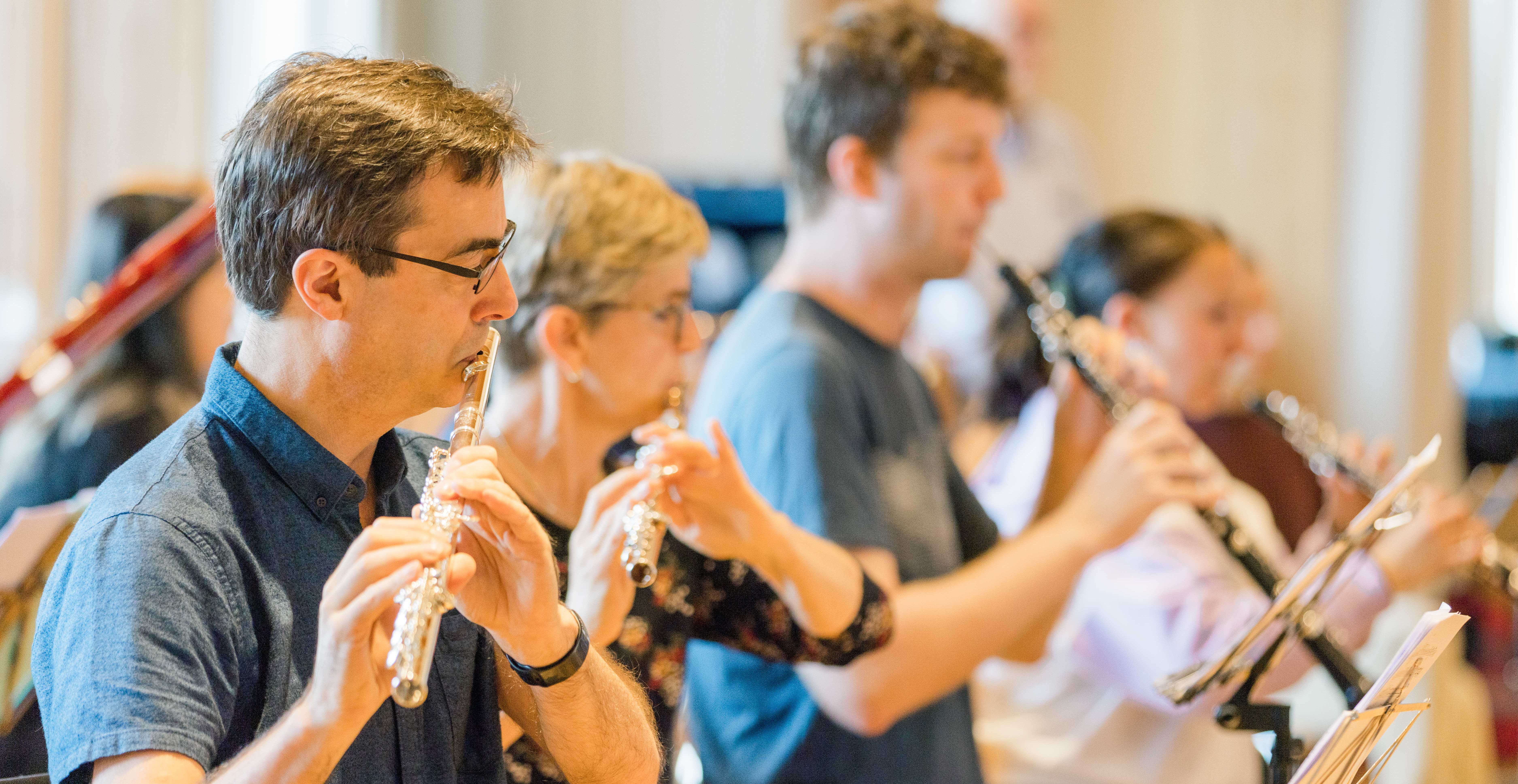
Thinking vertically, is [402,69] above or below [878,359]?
above

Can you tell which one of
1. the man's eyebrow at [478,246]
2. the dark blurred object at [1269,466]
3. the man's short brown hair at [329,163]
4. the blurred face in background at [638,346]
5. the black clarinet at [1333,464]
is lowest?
the dark blurred object at [1269,466]

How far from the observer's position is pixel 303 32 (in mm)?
3322

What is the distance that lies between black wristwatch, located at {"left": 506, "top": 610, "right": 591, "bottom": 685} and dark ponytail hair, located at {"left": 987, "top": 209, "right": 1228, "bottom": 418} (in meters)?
1.70

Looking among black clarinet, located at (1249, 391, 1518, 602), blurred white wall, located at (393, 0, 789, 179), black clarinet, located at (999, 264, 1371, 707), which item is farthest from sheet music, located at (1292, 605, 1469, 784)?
blurred white wall, located at (393, 0, 789, 179)

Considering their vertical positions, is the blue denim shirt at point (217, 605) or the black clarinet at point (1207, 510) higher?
the blue denim shirt at point (217, 605)

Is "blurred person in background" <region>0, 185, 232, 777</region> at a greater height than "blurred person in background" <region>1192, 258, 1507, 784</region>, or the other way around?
"blurred person in background" <region>0, 185, 232, 777</region>

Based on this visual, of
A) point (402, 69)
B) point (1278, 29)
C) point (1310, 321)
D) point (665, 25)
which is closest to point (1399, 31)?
point (1278, 29)

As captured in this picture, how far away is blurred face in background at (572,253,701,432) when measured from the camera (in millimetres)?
1615

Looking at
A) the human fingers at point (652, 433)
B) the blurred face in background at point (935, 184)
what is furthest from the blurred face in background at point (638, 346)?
the blurred face in background at point (935, 184)

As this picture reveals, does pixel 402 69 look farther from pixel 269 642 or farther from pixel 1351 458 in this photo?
pixel 1351 458

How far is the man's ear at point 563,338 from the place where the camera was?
1.60 meters

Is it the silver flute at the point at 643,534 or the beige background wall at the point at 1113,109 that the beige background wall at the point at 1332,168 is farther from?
the silver flute at the point at 643,534

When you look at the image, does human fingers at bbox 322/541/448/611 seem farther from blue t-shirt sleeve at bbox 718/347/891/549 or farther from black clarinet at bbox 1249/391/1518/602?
black clarinet at bbox 1249/391/1518/602

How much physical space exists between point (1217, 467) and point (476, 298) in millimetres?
1920
